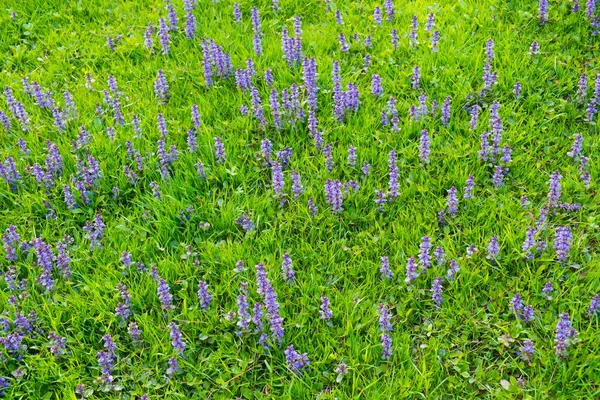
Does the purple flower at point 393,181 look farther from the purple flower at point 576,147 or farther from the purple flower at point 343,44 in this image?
the purple flower at point 343,44

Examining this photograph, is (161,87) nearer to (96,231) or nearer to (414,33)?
(96,231)

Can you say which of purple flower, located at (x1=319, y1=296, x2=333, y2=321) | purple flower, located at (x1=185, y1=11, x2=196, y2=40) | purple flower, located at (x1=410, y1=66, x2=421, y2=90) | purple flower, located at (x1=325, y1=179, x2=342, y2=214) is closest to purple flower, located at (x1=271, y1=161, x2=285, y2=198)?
purple flower, located at (x1=325, y1=179, x2=342, y2=214)

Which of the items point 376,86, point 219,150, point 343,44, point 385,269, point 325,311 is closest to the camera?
point 325,311

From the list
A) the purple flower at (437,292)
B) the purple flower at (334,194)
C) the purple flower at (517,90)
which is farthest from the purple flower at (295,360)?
the purple flower at (517,90)

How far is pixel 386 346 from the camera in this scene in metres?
3.99

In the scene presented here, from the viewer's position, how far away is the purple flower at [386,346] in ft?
13.1

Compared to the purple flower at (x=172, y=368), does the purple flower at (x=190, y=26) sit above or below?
above

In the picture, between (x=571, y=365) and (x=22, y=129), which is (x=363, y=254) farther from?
(x=22, y=129)

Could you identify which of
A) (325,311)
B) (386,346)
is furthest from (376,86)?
(386,346)

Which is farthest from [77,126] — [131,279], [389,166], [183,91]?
[389,166]

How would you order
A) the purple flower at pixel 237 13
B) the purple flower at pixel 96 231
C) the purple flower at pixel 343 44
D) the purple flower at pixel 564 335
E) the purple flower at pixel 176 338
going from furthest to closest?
the purple flower at pixel 237 13 → the purple flower at pixel 343 44 → the purple flower at pixel 96 231 → the purple flower at pixel 176 338 → the purple flower at pixel 564 335

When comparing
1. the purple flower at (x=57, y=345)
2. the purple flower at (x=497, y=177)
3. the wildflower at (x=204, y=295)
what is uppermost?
the purple flower at (x=497, y=177)

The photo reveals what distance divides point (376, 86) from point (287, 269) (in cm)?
218

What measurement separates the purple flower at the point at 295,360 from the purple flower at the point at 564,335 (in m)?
1.49
